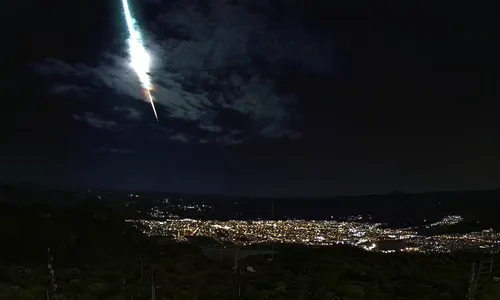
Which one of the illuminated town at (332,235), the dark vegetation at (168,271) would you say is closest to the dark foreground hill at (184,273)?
the dark vegetation at (168,271)

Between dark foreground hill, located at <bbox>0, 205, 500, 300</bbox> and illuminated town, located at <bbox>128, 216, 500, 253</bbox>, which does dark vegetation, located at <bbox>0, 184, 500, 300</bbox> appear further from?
illuminated town, located at <bbox>128, 216, 500, 253</bbox>

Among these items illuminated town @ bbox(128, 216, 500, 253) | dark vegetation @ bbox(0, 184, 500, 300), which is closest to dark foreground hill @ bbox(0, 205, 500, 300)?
dark vegetation @ bbox(0, 184, 500, 300)

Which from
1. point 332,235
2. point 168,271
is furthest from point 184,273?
point 332,235

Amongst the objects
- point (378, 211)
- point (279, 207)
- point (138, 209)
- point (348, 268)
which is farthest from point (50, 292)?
point (279, 207)

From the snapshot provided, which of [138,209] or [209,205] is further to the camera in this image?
[209,205]

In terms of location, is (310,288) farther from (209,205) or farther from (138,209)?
(209,205)

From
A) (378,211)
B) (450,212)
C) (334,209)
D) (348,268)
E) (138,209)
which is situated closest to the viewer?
(348,268)
